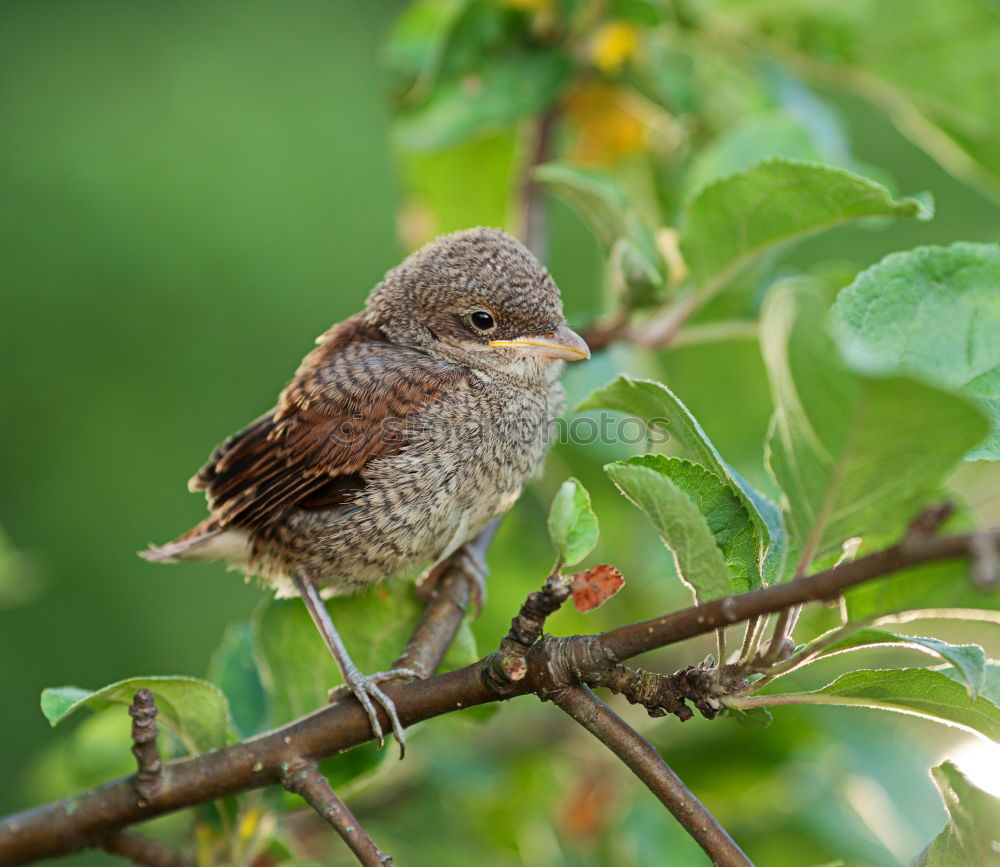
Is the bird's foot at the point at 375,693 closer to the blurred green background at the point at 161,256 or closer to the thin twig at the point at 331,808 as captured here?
the thin twig at the point at 331,808

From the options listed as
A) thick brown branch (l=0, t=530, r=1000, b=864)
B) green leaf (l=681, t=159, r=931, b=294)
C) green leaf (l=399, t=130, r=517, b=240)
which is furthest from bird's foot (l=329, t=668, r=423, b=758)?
green leaf (l=399, t=130, r=517, b=240)

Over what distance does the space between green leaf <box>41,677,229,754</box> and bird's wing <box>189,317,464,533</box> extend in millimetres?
663

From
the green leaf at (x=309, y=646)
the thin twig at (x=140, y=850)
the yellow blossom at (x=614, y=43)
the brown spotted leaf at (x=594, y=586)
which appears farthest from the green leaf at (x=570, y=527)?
the yellow blossom at (x=614, y=43)

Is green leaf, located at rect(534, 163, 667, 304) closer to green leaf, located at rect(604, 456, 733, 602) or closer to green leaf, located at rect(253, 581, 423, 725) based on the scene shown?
green leaf, located at rect(253, 581, 423, 725)

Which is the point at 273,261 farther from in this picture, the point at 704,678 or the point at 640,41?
the point at 704,678

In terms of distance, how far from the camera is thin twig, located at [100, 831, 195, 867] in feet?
6.26

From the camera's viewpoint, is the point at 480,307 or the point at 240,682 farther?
the point at 480,307

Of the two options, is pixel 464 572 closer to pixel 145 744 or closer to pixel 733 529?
pixel 145 744

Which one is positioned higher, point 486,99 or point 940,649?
point 486,99

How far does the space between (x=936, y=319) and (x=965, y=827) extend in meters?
0.66

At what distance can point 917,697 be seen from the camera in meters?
1.47

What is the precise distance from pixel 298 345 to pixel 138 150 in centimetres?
182

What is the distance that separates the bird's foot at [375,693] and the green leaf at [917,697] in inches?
22.5

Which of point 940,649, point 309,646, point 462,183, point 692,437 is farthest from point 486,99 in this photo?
point 940,649
